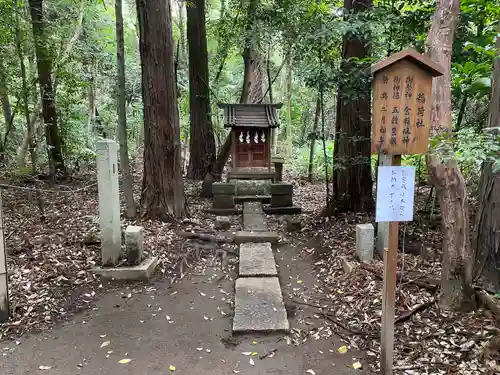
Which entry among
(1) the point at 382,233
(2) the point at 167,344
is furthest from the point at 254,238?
(2) the point at 167,344

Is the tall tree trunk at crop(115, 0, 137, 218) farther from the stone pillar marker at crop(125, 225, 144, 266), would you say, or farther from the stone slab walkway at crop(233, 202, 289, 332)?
the stone slab walkway at crop(233, 202, 289, 332)

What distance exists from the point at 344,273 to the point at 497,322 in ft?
6.43

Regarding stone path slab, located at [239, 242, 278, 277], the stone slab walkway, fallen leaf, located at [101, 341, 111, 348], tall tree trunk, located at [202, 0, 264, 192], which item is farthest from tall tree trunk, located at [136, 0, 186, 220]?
fallen leaf, located at [101, 341, 111, 348]

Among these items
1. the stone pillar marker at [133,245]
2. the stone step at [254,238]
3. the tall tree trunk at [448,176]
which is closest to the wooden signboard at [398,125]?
the tall tree trunk at [448,176]

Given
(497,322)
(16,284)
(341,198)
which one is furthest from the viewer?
(341,198)

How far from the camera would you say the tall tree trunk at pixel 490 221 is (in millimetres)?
3547

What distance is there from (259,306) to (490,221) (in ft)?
8.00

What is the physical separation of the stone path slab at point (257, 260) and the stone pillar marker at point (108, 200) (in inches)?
67.3

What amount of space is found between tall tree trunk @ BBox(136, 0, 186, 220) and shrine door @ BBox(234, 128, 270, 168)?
3.27 meters

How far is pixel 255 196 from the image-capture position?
31.0 ft

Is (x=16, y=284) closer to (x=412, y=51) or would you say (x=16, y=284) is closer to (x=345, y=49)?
(x=412, y=51)

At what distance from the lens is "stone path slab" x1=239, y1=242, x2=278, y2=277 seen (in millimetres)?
5160

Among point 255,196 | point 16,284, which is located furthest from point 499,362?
point 255,196

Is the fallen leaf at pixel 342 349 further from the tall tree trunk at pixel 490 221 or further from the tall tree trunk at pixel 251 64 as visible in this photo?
the tall tree trunk at pixel 251 64
